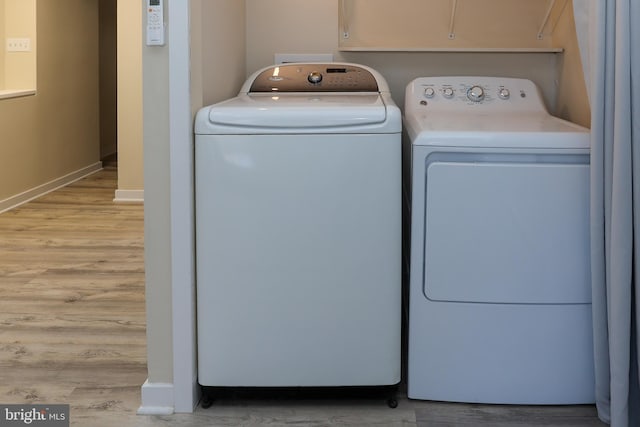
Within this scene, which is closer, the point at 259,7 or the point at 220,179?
the point at 220,179

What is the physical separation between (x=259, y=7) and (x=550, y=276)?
1.73m

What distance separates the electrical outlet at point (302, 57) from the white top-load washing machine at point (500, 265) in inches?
40.2

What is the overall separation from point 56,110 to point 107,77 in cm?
225

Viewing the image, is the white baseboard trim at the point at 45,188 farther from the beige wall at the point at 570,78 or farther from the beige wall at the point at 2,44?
the beige wall at the point at 570,78

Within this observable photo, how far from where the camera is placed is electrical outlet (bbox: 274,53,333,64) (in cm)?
339

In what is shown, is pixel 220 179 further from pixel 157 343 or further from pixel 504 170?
pixel 504 170

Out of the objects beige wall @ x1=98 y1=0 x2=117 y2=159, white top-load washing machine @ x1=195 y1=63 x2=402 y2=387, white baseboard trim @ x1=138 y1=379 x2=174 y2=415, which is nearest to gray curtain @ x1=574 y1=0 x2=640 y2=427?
white top-load washing machine @ x1=195 y1=63 x2=402 y2=387

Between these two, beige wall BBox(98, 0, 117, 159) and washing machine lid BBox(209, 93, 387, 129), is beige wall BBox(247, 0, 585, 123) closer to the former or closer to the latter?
washing machine lid BBox(209, 93, 387, 129)

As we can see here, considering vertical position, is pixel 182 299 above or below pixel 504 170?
below

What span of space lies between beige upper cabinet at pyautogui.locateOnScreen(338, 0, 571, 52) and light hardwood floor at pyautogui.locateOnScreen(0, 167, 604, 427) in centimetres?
148

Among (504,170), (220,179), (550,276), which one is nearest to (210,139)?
(220,179)

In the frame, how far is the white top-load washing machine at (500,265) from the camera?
2.36 m

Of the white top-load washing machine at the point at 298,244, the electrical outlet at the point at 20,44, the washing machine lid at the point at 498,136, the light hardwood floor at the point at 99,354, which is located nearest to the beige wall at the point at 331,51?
the washing machine lid at the point at 498,136

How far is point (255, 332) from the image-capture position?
2416 millimetres
